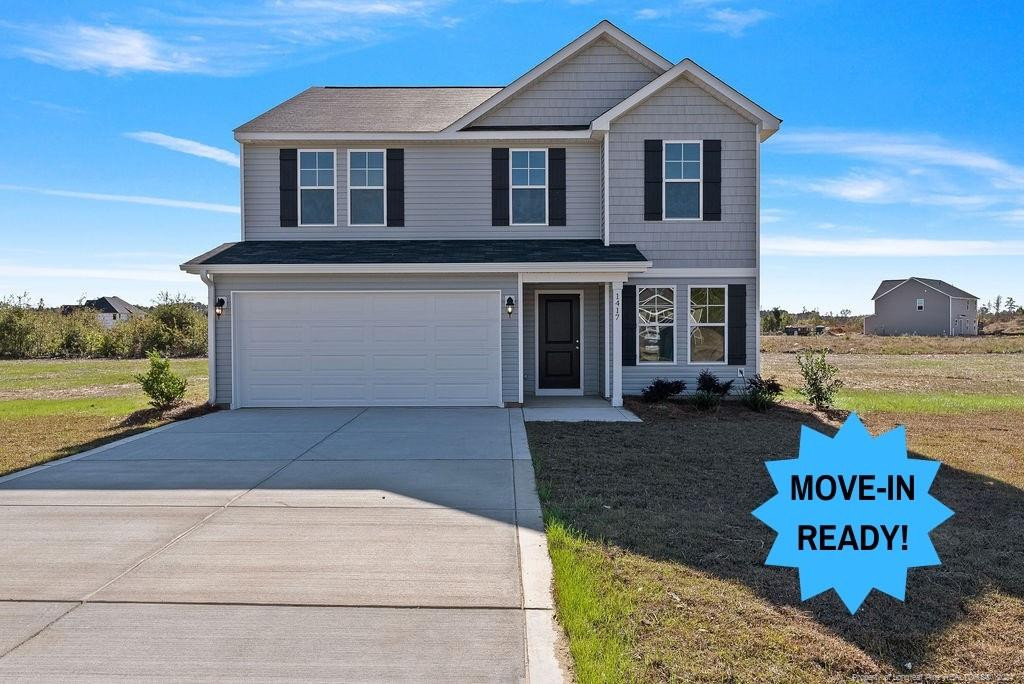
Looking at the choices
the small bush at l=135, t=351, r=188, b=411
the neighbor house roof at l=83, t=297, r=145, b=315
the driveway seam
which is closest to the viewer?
the driveway seam

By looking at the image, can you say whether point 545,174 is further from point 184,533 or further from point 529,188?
point 184,533

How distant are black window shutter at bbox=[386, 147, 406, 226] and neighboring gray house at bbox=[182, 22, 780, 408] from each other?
0.15 feet

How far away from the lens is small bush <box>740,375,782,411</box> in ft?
39.6

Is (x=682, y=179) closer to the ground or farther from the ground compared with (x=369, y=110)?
closer to the ground

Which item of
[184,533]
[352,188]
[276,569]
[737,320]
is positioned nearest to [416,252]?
[352,188]

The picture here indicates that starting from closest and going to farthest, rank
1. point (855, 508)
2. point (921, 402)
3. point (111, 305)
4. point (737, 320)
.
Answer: point (855, 508)
point (737, 320)
point (921, 402)
point (111, 305)

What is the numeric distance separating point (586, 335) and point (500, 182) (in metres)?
3.64

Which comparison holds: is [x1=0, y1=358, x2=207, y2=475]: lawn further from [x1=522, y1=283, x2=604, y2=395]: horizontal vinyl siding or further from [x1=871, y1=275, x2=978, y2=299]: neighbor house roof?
[x1=871, y1=275, x2=978, y2=299]: neighbor house roof

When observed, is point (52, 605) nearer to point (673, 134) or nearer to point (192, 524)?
point (192, 524)

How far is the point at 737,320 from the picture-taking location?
43.8 ft

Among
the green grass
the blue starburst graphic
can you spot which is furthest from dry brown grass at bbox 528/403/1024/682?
the green grass

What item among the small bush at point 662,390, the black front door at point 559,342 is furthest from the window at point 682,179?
the small bush at point 662,390

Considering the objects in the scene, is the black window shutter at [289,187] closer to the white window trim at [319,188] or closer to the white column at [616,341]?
the white window trim at [319,188]

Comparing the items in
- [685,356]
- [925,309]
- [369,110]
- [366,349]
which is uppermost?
[369,110]
